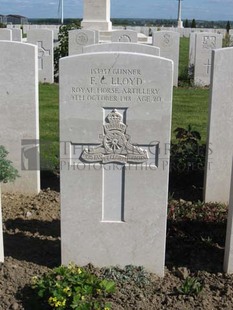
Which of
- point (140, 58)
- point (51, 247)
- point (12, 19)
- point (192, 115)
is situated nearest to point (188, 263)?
point (51, 247)

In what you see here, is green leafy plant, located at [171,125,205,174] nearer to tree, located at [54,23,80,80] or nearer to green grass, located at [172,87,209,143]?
green grass, located at [172,87,209,143]

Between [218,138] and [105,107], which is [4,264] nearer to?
[105,107]

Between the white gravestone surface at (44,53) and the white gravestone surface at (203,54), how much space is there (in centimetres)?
395

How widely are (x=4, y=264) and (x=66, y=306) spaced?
78 centimetres

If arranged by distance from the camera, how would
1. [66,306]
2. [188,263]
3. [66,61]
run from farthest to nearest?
[188,263] → [66,61] → [66,306]

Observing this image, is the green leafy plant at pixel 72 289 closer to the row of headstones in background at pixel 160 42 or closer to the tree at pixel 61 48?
the row of headstones in background at pixel 160 42

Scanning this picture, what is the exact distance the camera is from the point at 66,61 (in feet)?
10.9

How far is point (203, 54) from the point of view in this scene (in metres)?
13.5

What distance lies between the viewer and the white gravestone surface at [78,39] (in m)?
13.3

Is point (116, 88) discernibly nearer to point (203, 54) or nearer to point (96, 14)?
point (203, 54)

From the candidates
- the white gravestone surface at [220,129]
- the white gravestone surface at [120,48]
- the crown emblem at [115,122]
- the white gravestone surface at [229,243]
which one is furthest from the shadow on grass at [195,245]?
the white gravestone surface at [120,48]

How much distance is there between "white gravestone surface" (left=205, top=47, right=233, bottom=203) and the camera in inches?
188

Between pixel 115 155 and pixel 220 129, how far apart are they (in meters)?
1.84

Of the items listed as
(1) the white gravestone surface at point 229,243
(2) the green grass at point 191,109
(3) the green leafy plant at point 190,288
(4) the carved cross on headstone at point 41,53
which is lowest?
(3) the green leafy plant at point 190,288
